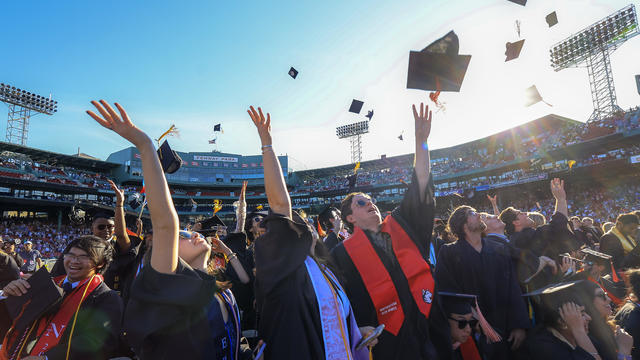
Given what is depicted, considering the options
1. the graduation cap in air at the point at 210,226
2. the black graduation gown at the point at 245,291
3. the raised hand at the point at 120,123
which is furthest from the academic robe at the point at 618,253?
the raised hand at the point at 120,123

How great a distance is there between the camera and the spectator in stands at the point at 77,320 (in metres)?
2.31

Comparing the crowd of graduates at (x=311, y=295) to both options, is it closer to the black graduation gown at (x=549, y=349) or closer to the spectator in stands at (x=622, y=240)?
the black graduation gown at (x=549, y=349)

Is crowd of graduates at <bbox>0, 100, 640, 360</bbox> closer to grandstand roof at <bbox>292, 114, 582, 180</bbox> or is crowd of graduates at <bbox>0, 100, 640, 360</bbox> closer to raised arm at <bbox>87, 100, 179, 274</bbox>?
raised arm at <bbox>87, 100, 179, 274</bbox>

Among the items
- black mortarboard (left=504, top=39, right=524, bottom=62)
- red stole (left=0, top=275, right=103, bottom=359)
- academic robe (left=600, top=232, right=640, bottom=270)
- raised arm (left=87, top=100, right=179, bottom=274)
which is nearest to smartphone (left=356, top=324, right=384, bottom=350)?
raised arm (left=87, top=100, right=179, bottom=274)

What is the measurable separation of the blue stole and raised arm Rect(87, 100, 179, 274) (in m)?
0.77

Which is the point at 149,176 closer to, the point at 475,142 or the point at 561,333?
the point at 561,333

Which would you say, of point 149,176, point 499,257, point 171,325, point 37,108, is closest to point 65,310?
point 171,325

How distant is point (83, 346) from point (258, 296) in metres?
1.53

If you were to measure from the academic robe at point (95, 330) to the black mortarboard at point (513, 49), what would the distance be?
7.53 m

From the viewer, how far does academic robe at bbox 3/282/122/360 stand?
231cm

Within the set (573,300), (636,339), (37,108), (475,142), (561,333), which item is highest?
(37,108)

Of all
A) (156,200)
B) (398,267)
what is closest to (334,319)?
(398,267)

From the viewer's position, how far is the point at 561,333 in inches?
99.0

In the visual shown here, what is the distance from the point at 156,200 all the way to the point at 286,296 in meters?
0.86
